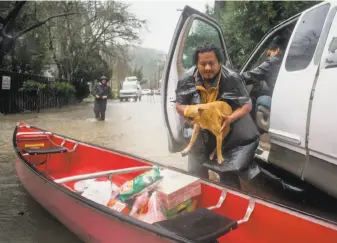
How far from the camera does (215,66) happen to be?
3.16m

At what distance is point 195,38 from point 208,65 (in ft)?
4.21

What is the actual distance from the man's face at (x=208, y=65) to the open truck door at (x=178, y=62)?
931mm

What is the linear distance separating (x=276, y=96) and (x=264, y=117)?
548 millimetres

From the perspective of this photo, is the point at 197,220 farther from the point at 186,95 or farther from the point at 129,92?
the point at 129,92

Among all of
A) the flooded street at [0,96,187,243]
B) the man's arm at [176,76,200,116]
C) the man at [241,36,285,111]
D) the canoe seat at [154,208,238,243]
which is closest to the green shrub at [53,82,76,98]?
the flooded street at [0,96,187,243]

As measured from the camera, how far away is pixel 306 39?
3.24 meters

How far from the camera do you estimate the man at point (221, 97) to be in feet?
10.3

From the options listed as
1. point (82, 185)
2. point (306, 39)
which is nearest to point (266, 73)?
point (306, 39)

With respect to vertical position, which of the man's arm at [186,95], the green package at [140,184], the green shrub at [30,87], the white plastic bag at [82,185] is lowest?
the white plastic bag at [82,185]

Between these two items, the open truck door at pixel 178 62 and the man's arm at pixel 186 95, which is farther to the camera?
the open truck door at pixel 178 62

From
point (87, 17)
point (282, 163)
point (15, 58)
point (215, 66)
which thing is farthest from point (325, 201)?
point (87, 17)

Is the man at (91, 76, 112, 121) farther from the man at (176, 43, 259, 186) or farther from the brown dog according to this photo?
the brown dog

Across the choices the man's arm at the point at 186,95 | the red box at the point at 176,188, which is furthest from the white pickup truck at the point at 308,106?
the red box at the point at 176,188

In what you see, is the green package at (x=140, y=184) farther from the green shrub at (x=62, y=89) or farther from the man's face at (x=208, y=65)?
the green shrub at (x=62, y=89)
